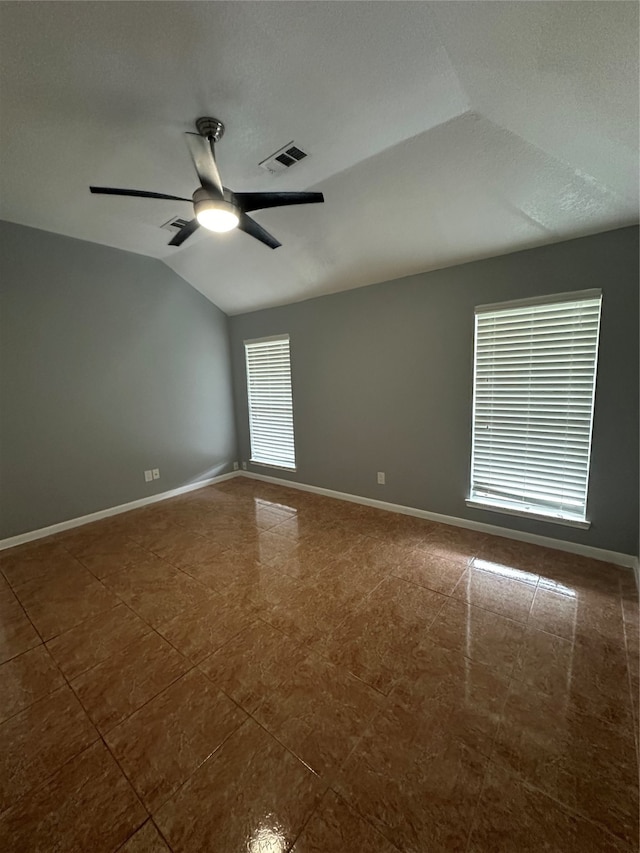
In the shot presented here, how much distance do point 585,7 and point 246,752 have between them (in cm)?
296

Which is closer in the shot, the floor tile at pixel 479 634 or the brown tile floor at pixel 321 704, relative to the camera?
the brown tile floor at pixel 321 704

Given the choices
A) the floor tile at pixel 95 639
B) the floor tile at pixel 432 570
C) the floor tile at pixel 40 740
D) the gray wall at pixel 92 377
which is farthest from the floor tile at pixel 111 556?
the floor tile at pixel 432 570

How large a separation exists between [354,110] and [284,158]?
54 cm

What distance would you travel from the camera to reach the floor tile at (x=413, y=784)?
1053 millimetres

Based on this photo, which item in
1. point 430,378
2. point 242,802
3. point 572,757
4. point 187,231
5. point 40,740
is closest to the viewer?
point 242,802

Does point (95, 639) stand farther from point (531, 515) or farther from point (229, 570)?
point (531, 515)

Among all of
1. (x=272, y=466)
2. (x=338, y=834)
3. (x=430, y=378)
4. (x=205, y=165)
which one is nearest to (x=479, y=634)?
(x=338, y=834)

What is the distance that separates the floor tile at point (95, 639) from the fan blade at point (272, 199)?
2545 millimetres

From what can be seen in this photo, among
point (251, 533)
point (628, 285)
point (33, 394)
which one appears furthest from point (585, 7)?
point (33, 394)

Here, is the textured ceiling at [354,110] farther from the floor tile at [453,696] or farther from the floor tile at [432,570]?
the floor tile at [453,696]

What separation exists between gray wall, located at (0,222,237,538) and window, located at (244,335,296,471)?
2.05 feet

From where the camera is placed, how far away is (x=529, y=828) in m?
1.05

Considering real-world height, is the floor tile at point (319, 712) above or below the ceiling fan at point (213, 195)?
below

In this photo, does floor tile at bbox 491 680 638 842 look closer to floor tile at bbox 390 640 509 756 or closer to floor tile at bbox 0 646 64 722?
floor tile at bbox 390 640 509 756
